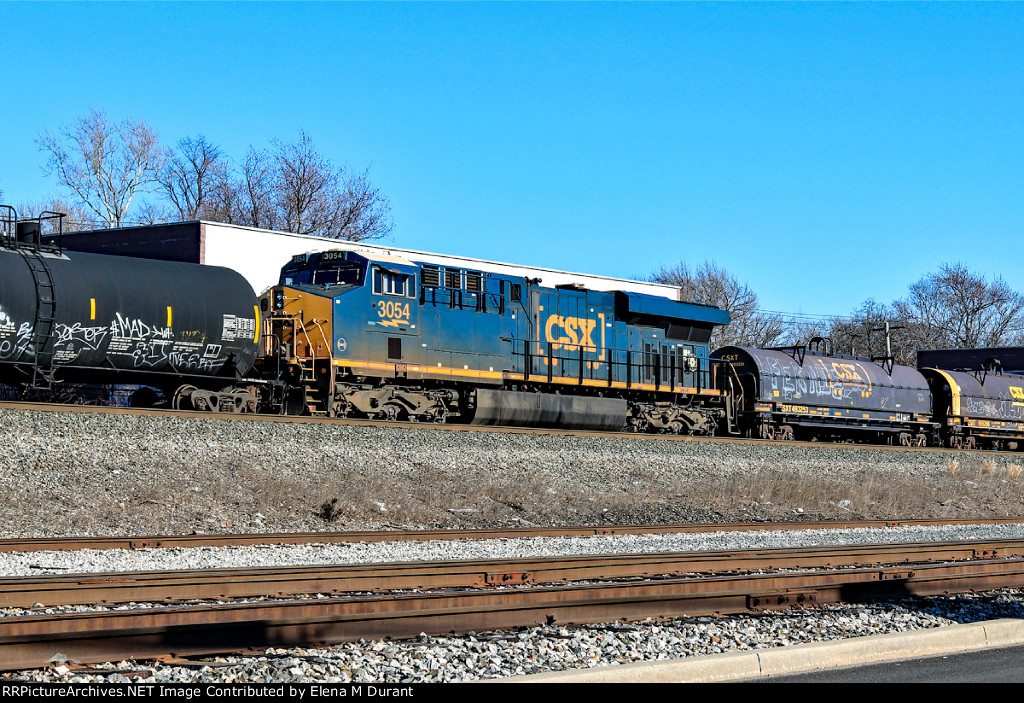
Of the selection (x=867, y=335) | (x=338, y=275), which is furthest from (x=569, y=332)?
(x=867, y=335)

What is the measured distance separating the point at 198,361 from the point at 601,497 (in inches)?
314

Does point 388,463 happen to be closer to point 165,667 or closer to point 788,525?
point 788,525

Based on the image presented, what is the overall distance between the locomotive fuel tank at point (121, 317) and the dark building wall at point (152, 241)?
1508cm

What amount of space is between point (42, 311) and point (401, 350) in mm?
7465

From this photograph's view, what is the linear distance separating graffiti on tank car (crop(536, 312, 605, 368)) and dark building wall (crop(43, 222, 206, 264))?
45.4 feet

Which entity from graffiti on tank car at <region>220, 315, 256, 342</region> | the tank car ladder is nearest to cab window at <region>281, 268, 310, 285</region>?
graffiti on tank car at <region>220, 315, 256, 342</region>

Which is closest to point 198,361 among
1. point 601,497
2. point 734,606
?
point 601,497

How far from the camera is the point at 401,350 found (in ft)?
70.3

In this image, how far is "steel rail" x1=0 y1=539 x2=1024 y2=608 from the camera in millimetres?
8758

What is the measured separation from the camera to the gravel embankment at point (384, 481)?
14.7m

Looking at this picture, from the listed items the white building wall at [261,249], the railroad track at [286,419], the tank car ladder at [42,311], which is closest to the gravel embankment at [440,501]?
the railroad track at [286,419]

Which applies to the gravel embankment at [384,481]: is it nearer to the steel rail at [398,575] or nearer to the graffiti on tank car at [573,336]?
the graffiti on tank car at [573,336]

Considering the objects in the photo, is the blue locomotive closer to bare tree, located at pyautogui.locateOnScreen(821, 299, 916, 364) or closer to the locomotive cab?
the locomotive cab

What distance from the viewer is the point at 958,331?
92250mm
